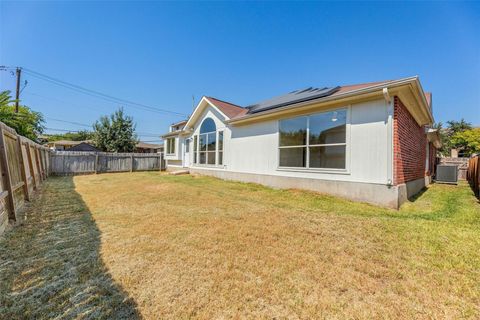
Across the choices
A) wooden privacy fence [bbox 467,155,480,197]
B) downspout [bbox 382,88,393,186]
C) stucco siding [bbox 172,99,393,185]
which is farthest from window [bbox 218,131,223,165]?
wooden privacy fence [bbox 467,155,480,197]

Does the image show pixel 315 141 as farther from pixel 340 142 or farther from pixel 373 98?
pixel 373 98

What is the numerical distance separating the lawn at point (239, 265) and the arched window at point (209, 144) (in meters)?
7.64

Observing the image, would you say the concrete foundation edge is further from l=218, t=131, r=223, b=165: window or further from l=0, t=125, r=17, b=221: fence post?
l=0, t=125, r=17, b=221: fence post

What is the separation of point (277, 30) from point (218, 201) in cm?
1042

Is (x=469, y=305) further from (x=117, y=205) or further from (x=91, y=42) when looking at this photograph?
(x=91, y=42)

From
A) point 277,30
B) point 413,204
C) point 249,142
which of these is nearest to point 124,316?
point 413,204

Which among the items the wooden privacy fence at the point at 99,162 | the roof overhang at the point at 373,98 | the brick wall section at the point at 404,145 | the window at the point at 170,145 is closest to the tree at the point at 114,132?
the wooden privacy fence at the point at 99,162

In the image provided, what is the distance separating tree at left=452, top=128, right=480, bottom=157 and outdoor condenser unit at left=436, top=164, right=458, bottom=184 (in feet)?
69.3

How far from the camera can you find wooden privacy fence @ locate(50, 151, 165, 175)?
14.8 meters

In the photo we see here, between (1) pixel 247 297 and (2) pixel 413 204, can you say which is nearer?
(1) pixel 247 297

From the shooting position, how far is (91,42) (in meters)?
13.7

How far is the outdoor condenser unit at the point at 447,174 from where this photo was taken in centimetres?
1140

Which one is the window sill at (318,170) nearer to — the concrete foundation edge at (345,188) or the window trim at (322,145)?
the window trim at (322,145)

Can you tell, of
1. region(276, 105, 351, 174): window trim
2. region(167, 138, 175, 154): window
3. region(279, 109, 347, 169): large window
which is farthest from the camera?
region(167, 138, 175, 154): window
